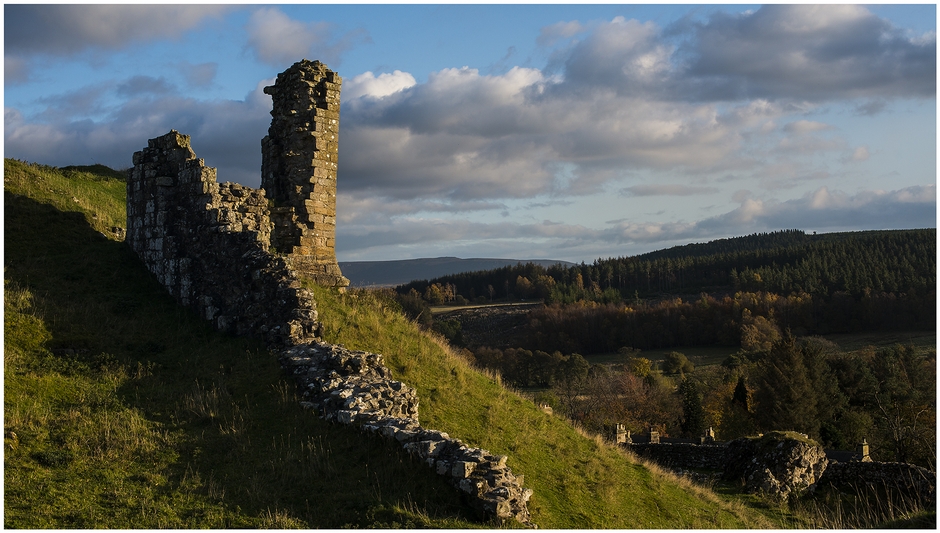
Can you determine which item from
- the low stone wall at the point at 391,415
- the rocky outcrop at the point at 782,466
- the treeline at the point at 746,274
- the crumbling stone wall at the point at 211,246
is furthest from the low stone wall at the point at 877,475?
the treeline at the point at 746,274

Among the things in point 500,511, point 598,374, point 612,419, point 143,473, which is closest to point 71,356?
point 143,473

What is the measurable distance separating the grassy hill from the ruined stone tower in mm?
1603

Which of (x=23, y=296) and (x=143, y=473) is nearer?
(x=143, y=473)

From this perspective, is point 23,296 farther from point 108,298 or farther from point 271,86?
point 271,86

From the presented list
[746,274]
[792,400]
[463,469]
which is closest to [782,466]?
[463,469]

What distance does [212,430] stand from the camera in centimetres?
1153

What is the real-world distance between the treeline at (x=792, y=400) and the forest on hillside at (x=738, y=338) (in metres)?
0.15

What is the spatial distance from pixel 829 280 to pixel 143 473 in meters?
141

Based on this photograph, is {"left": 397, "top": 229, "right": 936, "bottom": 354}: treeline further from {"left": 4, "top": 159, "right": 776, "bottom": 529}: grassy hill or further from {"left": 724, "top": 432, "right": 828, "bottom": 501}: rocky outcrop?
{"left": 4, "top": 159, "right": 776, "bottom": 529}: grassy hill

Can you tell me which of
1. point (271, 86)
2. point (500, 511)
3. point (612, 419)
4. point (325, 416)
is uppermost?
point (271, 86)

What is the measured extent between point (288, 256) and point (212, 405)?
6.72m

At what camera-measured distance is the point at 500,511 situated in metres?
9.56

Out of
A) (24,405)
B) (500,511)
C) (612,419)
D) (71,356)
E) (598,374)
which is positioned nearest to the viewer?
(500,511)

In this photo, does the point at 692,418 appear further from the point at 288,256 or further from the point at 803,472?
the point at 288,256
